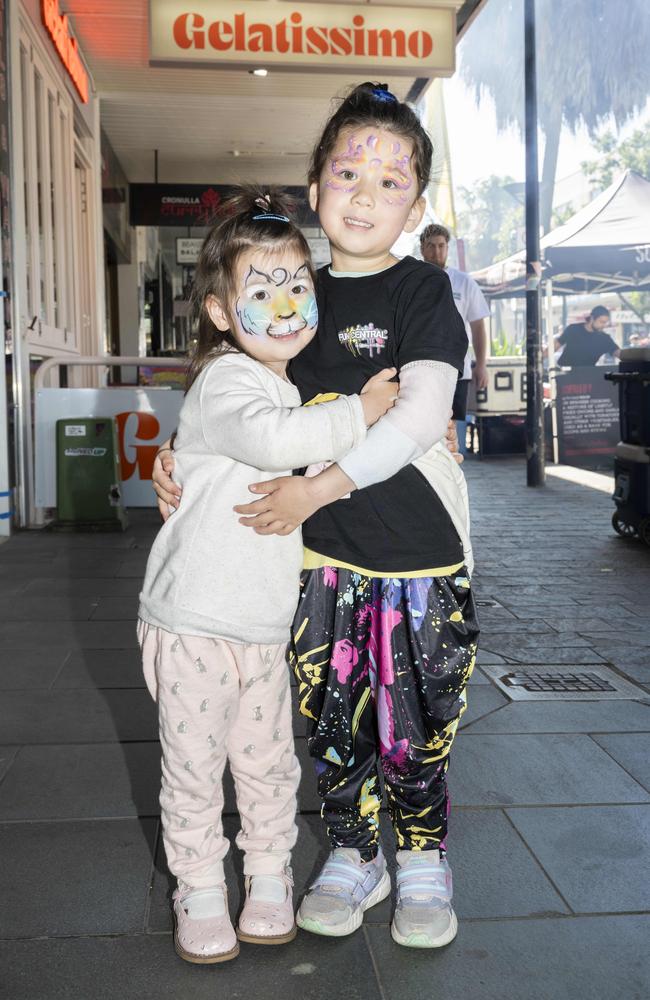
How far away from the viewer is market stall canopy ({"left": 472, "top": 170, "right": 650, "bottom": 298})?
49.6 ft

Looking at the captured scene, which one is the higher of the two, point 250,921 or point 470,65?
point 470,65

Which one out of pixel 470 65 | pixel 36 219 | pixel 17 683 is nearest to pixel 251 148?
pixel 36 219

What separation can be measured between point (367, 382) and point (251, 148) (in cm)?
1279

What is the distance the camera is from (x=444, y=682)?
197 centimetres

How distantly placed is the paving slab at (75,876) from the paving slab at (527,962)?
21.1 inches

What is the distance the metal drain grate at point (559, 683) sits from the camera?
11.4ft

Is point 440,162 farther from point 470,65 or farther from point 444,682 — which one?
point 470,65

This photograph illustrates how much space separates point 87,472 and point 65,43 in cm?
409

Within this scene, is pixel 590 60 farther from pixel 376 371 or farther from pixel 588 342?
pixel 376 371

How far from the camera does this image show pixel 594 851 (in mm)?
2301

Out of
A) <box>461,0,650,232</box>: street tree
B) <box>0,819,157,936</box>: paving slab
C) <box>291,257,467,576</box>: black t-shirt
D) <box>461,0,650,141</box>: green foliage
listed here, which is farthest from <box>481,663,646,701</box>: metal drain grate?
<box>461,0,650,141</box>: green foliage

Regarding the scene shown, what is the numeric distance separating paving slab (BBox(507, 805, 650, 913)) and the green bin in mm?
5300

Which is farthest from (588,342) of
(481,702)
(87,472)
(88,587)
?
(481,702)

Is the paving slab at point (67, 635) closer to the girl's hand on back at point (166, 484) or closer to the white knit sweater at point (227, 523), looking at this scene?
the girl's hand on back at point (166, 484)
